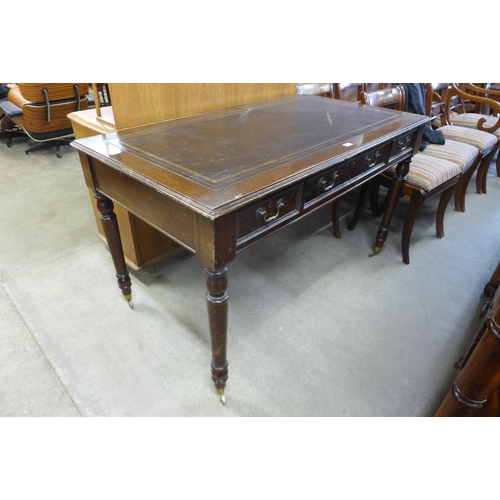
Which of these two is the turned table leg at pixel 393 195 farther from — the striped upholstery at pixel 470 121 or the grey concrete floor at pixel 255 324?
the striped upholstery at pixel 470 121

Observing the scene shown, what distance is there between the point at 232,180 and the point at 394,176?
1.25m

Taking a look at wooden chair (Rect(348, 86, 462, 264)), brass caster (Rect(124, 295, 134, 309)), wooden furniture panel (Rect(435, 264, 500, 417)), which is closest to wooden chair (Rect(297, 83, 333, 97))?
wooden chair (Rect(348, 86, 462, 264))

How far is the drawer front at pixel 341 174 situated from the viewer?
1164 millimetres

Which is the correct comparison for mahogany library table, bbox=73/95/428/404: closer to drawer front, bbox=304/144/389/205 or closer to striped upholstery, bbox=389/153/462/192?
drawer front, bbox=304/144/389/205

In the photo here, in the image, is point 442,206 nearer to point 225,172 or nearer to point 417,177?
point 417,177

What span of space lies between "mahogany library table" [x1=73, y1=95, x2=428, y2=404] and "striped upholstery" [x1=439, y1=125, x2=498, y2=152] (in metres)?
1.10

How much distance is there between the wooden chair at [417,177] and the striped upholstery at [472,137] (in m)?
0.53

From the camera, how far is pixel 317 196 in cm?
121

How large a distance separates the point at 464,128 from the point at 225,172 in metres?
2.41

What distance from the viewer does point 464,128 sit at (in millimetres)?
2600

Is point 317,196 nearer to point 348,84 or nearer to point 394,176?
point 394,176

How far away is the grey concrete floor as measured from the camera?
1318 millimetres

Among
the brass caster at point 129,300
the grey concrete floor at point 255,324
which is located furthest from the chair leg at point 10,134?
the brass caster at point 129,300

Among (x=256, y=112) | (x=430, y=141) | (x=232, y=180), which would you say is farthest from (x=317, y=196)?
(x=430, y=141)
